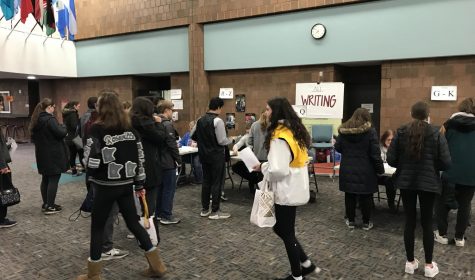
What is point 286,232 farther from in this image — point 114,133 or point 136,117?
point 136,117

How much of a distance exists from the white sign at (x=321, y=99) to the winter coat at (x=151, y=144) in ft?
15.5

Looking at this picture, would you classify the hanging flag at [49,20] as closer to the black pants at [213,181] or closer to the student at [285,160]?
the black pants at [213,181]

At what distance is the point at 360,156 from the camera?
156 inches

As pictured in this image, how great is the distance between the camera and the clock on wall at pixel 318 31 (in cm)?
753

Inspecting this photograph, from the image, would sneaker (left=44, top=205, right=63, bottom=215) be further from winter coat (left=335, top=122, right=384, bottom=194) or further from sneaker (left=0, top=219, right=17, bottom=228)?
winter coat (left=335, top=122, right=384, bottom=194)

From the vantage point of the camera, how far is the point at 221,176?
4.64 m

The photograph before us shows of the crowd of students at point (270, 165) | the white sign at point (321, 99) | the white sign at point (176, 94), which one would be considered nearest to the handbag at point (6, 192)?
the crowd of students at point (270, 165)

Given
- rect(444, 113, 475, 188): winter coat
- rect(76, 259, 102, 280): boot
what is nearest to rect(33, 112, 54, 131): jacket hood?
rect(76, 259, 102, 280): boot

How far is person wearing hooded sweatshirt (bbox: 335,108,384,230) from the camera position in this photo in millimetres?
3902

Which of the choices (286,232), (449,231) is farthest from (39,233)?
(449,231)

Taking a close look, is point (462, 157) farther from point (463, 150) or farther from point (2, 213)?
point (2, 213)

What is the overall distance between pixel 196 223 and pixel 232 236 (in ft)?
2.05

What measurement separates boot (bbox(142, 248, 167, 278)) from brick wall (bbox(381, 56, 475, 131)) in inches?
228

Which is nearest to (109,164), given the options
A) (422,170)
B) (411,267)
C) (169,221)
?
(169,221)
